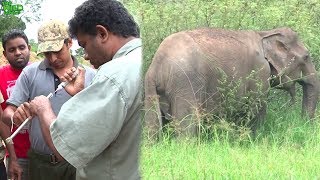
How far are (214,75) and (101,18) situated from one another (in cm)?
28

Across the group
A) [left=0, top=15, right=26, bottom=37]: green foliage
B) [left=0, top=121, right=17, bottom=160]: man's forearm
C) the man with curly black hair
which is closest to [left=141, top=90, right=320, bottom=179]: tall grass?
the man with curly black hair

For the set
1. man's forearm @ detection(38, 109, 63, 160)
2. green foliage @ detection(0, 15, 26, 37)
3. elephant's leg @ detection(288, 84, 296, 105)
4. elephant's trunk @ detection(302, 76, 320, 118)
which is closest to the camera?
elephant's trunk @ detection(302, 76, 320, 118)

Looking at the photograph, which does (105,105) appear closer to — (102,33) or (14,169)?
(102,33)

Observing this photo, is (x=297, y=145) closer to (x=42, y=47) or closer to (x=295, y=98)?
(x=295, y=98)

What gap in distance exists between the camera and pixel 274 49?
3.69 ft

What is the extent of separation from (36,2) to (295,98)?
2.01 m

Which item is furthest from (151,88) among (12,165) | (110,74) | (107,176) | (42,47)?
(12,165)

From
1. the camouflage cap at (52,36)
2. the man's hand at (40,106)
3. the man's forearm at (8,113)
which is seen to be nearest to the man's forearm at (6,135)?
the man's forearm at (8,113)

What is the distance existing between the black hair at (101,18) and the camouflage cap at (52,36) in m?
1.06

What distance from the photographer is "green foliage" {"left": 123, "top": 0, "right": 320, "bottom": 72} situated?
0.85 metres

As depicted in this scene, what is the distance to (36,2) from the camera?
2.75 m

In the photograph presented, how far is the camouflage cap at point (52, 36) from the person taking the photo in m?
2.14

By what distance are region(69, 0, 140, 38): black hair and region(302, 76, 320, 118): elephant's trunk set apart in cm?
33

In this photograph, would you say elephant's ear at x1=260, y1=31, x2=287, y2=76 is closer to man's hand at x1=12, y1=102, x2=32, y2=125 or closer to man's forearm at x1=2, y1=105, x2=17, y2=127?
man's hand at x1=12, y1=102, x2=32, y2=125
